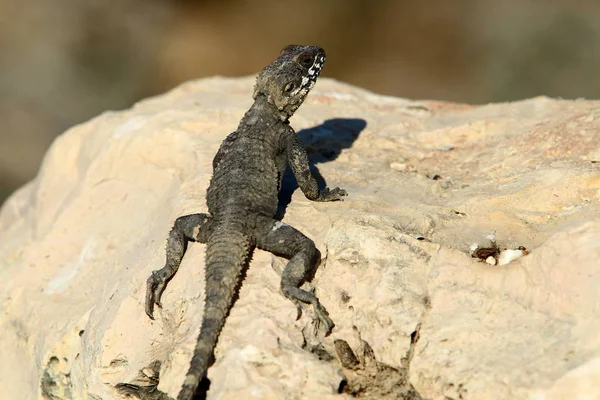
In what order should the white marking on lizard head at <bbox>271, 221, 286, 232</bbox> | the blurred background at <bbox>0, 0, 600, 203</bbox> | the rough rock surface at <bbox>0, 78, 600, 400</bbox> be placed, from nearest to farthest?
the rough rock surface at <bbox>0, 78, 600, 400</bbox> → the white marking on lizard head at <bbox>271, 221, 286, 232</bbox> → the blurred background at <bbox>0, 0, 600, 203</bbox>

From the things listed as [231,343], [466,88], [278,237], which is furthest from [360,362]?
[466,88]

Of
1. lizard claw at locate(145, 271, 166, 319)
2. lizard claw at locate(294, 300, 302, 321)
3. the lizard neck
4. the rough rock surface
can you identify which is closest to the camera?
the rough rock surface

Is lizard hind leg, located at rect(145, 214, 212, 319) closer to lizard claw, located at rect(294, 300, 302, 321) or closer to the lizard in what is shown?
the lizard

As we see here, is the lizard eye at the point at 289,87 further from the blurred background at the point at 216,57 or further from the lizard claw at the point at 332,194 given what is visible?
the blurred background at the point at 216,57

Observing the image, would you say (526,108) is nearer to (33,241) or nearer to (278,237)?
(278,237)

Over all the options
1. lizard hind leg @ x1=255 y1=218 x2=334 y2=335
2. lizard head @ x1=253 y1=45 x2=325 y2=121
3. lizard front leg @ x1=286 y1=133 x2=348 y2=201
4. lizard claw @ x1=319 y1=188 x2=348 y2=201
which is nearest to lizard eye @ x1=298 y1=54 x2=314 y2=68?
lizard head @ x1=253 y1=45 x2=325 y2=121

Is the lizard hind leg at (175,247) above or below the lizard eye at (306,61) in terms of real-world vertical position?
below

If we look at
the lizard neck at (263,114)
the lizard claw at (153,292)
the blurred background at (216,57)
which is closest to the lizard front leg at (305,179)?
the lizard neck at (263,114)

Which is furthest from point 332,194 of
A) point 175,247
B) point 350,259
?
point 175,247
